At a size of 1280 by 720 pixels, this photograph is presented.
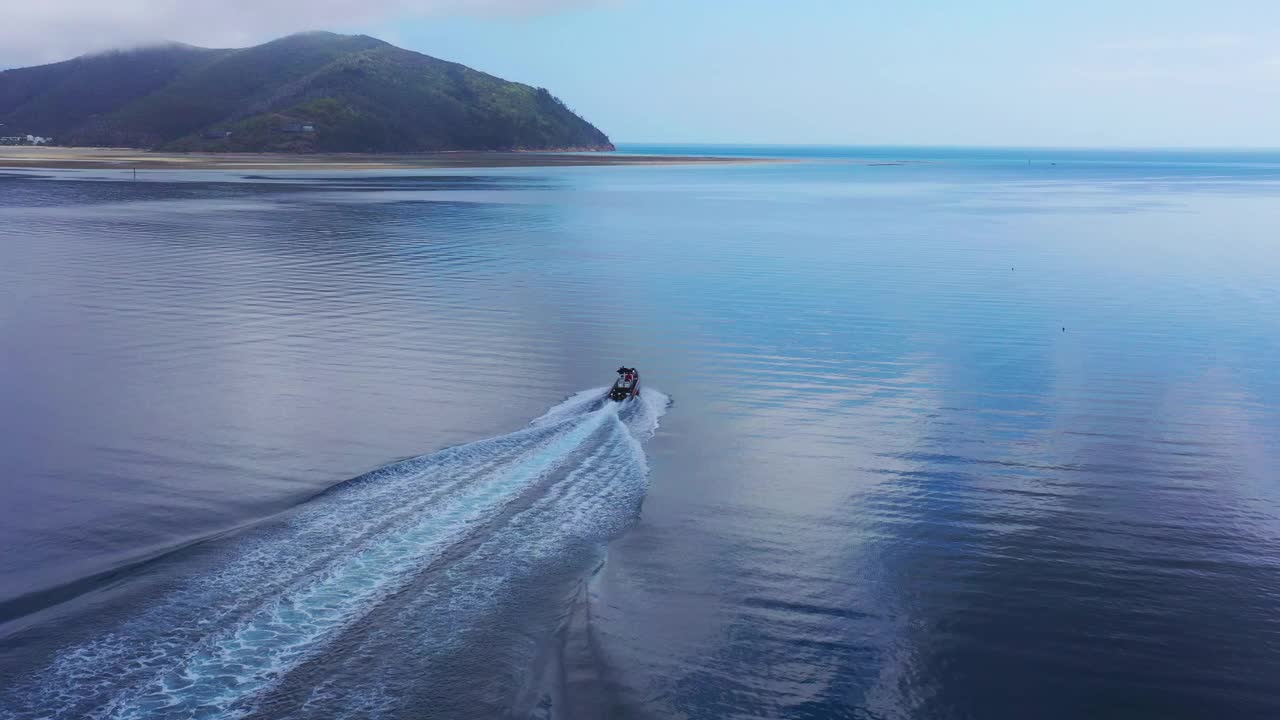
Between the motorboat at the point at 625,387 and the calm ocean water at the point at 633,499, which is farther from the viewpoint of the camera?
the motorboat at the point at 625,387

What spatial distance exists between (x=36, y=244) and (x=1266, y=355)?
6721 centimetres

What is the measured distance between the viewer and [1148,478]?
2184 cm

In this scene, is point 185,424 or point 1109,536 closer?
point 1109,536

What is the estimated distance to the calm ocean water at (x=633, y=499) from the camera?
1344cm

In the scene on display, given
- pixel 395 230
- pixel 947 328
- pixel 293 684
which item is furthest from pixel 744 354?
pixel 395 230

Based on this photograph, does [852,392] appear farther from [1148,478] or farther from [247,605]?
[247,605]

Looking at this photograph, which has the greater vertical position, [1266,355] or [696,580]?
[1266,355]

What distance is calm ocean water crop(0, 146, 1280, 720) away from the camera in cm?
1344

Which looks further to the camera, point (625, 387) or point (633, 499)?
point (625, 387)

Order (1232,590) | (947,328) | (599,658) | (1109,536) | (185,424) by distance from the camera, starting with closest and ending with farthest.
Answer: (599,658) → (1232,590) → (1109,536) → (185,424) → (947,328)


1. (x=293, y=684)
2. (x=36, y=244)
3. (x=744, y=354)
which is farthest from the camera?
(x=36, y=244)

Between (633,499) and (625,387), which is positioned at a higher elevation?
(625,387)

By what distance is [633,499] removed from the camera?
20250 mm

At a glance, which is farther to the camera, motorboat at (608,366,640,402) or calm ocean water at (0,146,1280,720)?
motorboat at (608,366,640,402)
